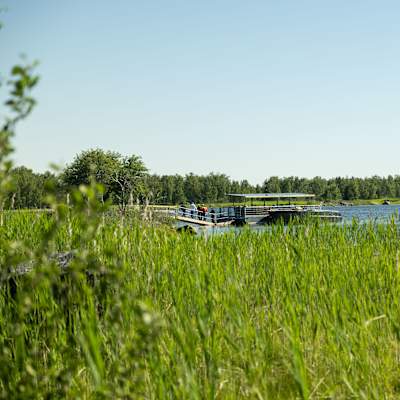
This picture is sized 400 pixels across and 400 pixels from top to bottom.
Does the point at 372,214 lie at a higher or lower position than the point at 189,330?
higher

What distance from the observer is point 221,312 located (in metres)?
3.38

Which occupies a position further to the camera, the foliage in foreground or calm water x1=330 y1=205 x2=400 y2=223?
calm water x1=330 y1=205 x2=400 y2=223

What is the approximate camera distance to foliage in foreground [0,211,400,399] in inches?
62.0

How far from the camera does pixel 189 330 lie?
2.16 metres

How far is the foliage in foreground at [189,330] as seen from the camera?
1.58 meters

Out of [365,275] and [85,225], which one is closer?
[85,225]

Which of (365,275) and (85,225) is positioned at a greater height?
(85,225)

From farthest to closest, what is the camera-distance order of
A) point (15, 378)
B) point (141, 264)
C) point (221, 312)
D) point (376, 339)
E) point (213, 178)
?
1. point (213, 178)
2. point (141, 264)
3. point (221, 312)
4. point (376, 339)
5. point (15, 378)

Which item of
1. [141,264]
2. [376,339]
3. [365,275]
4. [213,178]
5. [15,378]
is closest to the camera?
[15,378]

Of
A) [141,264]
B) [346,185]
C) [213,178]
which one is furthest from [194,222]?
[346,185]

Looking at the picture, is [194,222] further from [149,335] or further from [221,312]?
[149,335]

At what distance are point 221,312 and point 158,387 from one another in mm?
1353

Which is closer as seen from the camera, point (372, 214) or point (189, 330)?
point (189, 330)

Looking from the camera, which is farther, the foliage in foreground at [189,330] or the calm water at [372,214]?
the calm water at [372,214]
